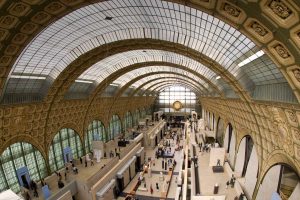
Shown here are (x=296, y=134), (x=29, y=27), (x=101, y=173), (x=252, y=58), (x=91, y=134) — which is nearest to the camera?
(x=296, y=134)

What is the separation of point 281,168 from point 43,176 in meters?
26.5

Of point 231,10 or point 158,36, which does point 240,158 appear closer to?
point 158,36

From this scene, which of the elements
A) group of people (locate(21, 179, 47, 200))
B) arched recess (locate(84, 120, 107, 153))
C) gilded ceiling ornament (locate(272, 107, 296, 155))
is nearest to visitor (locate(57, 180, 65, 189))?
group of people (locate(21, 179, 47, 200))

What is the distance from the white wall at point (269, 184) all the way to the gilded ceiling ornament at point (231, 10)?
42.9 ft

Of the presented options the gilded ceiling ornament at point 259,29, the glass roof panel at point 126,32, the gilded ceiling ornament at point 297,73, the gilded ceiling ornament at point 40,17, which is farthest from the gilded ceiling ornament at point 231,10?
the gilded ceiling ornament at point 40,17

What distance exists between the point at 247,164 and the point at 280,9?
2340 cm

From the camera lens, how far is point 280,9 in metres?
9.16

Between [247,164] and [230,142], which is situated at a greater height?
[230,142]

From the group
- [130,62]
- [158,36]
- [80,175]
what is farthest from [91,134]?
[158,36]

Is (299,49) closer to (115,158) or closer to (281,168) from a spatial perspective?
(281,168)

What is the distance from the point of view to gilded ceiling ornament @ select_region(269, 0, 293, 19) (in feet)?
29.1

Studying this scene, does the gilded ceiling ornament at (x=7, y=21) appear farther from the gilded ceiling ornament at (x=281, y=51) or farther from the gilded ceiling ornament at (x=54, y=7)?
the gilded ceiling ornament at (x=281, y=51)

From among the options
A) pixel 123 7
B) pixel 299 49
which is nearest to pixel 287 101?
pixel 299 49

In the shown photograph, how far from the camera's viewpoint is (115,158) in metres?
38.9
